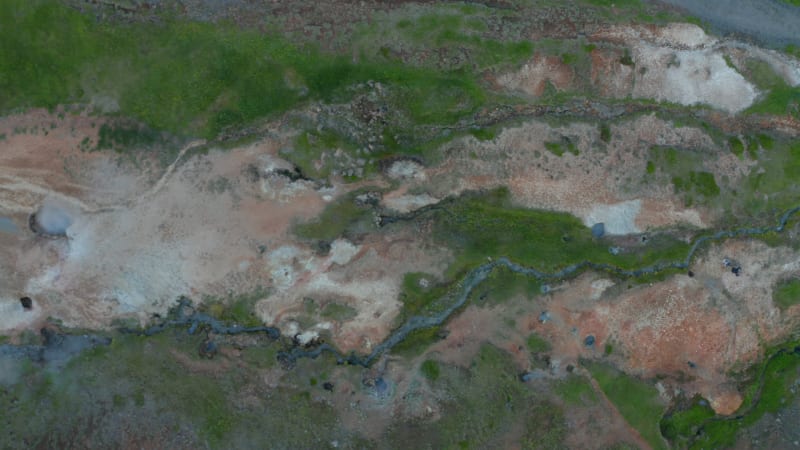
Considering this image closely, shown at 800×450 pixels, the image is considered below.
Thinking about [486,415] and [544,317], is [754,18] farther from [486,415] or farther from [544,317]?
[486,415]

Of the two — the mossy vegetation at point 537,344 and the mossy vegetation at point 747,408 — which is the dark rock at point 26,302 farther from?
the mossy vegetation at point 747,408

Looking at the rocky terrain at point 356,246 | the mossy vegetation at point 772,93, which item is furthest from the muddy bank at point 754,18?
the rocky terrain at point 356,246

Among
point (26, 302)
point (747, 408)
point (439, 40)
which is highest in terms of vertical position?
point (439, 40)

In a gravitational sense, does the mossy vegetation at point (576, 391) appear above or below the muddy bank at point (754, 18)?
below

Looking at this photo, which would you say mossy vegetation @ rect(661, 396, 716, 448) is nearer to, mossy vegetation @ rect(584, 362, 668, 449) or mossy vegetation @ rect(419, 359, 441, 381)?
mossy vegetation @ rect(584, 362, 668, 449)

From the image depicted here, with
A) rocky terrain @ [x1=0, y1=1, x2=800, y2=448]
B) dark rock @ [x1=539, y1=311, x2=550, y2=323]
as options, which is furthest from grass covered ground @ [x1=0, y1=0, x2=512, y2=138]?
dark rock @ [x1=539, y1=311, x2=550, y2=323]

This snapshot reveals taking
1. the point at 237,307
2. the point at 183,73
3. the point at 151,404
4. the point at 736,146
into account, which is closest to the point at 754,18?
the point at 736,146

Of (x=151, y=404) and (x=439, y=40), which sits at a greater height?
(x=439, y=40)
